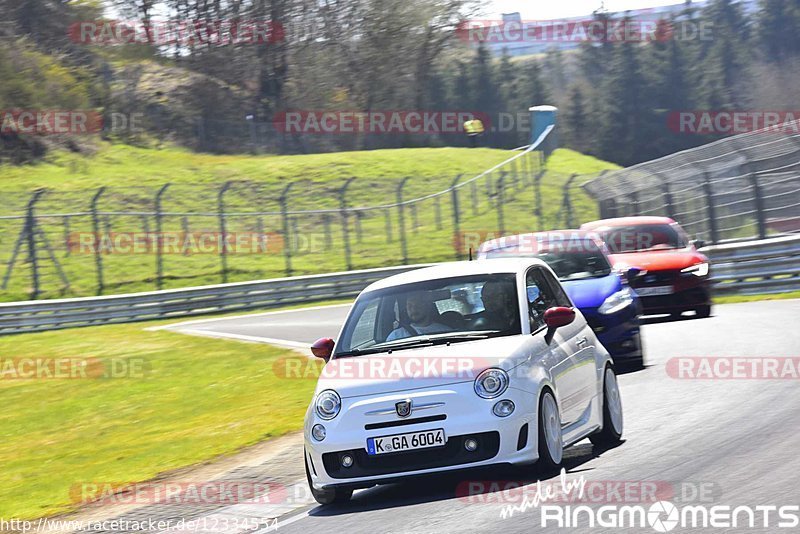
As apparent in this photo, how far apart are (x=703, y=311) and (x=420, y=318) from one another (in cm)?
1167

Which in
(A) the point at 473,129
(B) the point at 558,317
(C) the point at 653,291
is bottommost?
(C) the point at 653,291

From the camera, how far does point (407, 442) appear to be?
7566mm

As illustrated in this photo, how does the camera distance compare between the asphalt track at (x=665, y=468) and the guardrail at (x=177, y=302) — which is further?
the guardrail at (x=177, y=302)

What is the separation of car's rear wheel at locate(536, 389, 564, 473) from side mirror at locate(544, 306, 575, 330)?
0.62 meters

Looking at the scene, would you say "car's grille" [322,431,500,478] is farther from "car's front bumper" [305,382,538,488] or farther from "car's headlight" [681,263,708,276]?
"car's headlight" [681,263,708,276]

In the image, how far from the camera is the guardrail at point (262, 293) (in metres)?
23.2

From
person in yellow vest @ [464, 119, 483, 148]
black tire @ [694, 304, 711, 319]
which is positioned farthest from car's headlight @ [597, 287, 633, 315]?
person in yellow vest @ [464, 119, 483, 148]

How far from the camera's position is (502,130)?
87062 mm

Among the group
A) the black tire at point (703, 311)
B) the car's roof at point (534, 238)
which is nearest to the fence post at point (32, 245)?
the black tire at point (703, 311)

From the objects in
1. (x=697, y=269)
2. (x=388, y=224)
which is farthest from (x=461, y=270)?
(x=388, y=224)

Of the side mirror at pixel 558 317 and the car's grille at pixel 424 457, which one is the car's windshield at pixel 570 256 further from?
the car's grille at pixel 424 457

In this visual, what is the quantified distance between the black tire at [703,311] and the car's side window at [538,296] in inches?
413

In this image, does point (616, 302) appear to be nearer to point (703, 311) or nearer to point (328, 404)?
point (328, 404)

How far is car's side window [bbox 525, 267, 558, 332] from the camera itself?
858 centimetres
